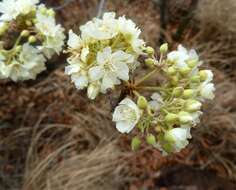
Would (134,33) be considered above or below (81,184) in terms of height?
above

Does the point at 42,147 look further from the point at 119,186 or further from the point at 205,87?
the point at 205,87

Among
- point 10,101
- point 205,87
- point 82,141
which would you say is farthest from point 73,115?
point 205,87

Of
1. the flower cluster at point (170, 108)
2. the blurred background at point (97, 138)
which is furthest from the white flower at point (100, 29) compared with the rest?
the blurred background at point (97, 138)

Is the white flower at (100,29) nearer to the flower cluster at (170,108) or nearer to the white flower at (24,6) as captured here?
the flower cluster at (170,108)

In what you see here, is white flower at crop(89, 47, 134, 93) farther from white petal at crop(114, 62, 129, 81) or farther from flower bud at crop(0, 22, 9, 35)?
flower bud at crop(0, 22, 9, 35)

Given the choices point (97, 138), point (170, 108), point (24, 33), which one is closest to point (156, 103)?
point (170, 108)

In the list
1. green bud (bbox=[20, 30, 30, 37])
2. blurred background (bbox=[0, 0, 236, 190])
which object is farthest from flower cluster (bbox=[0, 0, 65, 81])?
blurred background (bbox=[0, 0, 236, 190])
